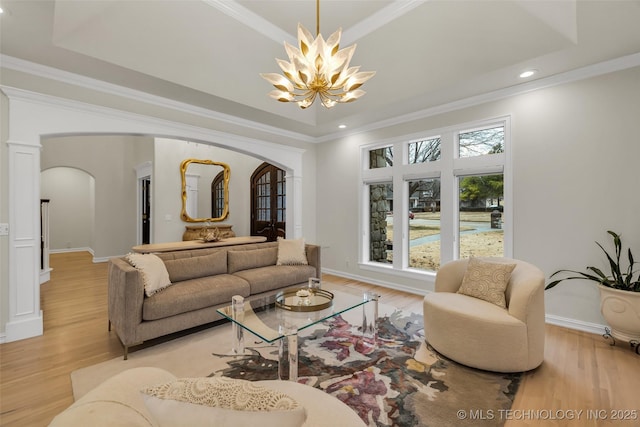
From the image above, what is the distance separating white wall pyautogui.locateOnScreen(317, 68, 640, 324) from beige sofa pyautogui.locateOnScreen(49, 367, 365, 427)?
344cm

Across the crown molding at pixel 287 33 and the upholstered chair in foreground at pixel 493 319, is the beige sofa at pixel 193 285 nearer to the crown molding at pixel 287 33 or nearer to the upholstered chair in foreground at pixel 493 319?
the upholstered chair in foreground at pixel 493 319

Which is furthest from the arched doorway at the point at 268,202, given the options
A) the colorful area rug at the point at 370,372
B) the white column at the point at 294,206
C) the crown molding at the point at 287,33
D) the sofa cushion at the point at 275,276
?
the colorful area rug at the point at 370,372

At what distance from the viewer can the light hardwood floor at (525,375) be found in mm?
1856

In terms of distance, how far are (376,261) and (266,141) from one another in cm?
298

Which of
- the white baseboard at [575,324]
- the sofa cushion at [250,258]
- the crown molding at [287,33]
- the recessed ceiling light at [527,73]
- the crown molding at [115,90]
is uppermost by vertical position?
the crown molding at [287,33]

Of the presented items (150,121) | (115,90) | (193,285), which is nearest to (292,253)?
(193,285)

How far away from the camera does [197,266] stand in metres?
3.47

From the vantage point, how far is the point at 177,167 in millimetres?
6188

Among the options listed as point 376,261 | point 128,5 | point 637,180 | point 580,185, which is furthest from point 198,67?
point 637,180

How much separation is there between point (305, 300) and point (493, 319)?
1.60m

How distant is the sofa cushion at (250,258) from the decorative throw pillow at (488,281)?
8.50 feet

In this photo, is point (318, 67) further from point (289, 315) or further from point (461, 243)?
point (461, 243)

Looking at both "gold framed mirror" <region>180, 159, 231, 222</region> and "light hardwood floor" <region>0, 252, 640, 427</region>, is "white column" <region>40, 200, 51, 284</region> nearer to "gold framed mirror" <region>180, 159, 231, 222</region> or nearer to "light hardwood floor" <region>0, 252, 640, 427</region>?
"light hardwood floor" <region>0, 252, 640, 427</region>

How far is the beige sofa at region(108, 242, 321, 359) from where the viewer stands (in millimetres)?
2592
